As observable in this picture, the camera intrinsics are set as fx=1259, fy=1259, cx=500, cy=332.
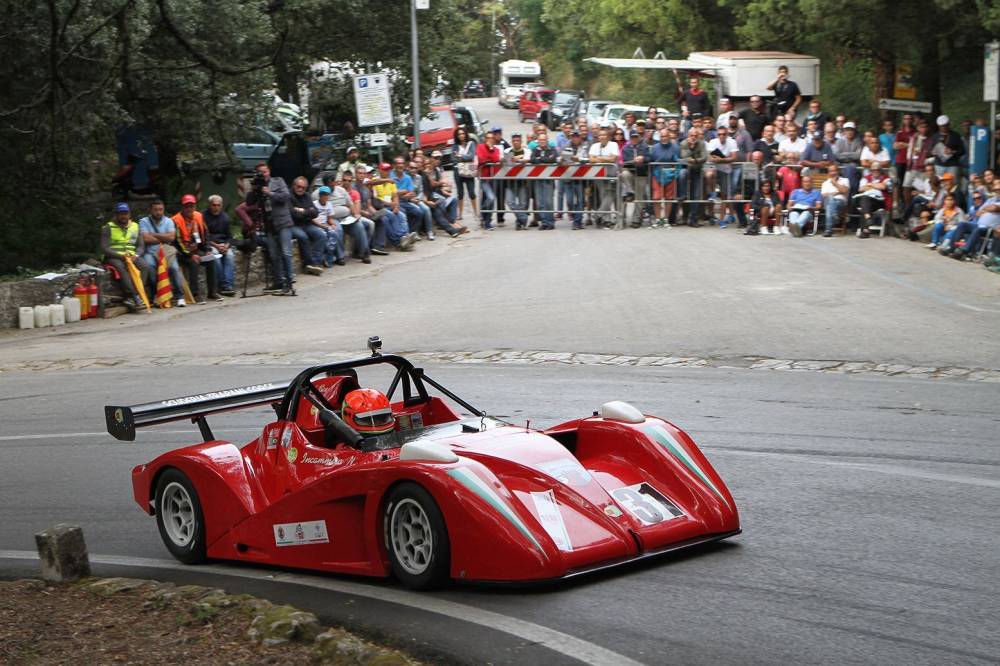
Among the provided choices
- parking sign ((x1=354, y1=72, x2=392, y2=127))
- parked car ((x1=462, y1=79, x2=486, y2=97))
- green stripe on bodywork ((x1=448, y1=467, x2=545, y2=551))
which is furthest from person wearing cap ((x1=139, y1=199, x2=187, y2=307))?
parked car ((x1=462, y1=79, x2=486, y2=97))

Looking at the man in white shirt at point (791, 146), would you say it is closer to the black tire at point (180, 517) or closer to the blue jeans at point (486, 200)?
the blue jeans at point (486, 200)

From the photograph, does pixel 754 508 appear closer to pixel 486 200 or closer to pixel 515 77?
pixel 486 200

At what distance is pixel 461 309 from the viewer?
18.2 meters

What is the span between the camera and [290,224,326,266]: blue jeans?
72.9 ft

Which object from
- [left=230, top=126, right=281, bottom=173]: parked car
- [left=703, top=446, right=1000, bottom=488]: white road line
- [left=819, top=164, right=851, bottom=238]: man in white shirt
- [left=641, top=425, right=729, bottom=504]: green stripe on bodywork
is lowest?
[left=703, top=446, right=1000, bottom=488]: white road line

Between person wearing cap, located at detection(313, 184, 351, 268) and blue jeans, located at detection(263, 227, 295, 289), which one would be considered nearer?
blue jeans, located at detection(263, 227, 295, 289)

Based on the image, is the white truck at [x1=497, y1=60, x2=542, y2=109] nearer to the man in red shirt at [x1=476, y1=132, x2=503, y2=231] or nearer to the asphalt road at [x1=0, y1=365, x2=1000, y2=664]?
the man in red shirt at [x1=476, y1=132, x2=503, y2=231]

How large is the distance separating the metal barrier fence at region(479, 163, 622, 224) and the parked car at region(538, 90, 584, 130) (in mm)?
27649

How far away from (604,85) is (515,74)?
5750mm

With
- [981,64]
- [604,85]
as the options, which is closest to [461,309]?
[981,64]

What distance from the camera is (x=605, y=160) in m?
26.3

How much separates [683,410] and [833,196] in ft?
44.6

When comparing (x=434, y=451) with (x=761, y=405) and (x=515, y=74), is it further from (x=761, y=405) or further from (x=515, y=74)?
(x=515, y=74)

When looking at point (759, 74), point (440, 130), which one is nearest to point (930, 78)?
point (759, 74)
